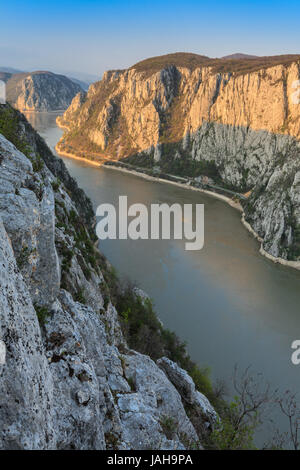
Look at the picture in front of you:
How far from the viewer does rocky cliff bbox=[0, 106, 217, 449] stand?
3285mm

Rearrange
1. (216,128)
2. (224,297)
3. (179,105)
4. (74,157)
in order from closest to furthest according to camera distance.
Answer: (224,297), (216,128), (179,105), (74,157)

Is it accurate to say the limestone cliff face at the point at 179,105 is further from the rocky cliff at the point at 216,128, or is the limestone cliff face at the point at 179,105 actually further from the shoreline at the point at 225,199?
the shoreline at the point at 225,199

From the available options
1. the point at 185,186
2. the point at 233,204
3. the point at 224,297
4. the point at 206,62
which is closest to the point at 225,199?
Answer: the point at 233,204

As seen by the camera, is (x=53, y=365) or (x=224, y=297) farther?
(x=224, y=297)

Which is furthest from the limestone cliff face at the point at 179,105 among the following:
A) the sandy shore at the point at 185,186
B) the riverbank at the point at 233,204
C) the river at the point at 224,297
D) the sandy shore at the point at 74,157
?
the river at the point at 224,297

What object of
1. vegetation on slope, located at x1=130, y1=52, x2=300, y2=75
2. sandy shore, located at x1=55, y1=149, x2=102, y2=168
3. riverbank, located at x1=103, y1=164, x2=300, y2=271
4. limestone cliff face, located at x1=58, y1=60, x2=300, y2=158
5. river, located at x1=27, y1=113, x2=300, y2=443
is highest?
vegetation on slope, located at x1=130, y1=52, x2=300, y2=75

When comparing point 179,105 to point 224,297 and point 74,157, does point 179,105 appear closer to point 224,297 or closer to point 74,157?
point 74,157

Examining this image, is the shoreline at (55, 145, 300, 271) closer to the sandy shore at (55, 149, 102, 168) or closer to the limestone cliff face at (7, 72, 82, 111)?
the sandy shore at (55, 149, 102, 168)

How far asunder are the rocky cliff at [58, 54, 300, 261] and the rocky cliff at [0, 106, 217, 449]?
30233mm

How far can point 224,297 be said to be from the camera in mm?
25172

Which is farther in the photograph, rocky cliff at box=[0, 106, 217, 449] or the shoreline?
the shoreline

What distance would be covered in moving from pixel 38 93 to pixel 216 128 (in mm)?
146803

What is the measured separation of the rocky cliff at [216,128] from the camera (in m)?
40.9

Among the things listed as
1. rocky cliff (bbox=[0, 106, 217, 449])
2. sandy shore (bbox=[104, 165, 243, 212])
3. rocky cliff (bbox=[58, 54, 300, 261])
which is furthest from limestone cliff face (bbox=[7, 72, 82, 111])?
rocky cliff (bbox=[0, 106, 217, 449])
